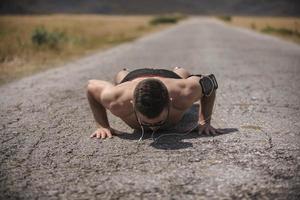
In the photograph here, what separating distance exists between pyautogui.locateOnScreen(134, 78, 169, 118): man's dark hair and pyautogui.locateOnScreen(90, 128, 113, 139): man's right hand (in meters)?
0.74

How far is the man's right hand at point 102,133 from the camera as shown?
4.10 m

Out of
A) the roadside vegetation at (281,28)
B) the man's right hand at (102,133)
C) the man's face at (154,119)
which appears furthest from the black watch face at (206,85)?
the roadside vegetation at (281,28)

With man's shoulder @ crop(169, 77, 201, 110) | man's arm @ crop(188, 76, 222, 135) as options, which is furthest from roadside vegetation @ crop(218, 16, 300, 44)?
man's shoulder @ crop(169, 77, 201, 110)

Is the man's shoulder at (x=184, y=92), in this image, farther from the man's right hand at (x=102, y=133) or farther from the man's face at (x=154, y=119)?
the man's right hand at (x=102, y=133)

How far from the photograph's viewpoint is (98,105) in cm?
414

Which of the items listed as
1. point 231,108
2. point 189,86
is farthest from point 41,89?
point 189,86

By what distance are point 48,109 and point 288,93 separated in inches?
136

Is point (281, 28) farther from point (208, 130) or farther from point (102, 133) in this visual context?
point (102, 133)

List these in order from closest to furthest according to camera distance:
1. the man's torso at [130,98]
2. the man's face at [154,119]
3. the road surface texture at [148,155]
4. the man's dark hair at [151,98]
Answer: the road surface texture at [148,155] → the man's dark hair at [151,98] → the man's face at [154,119] → the man's torso at [130,98]

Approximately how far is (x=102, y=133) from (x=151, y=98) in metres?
0.92

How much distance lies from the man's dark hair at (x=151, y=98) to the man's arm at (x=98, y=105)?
24.6 inches

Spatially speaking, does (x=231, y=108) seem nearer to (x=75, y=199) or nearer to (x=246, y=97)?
(x=246, y=97)

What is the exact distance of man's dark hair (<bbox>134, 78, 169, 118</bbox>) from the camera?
3.40 meters

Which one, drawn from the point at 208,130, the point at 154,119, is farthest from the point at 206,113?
the point at 154,119
